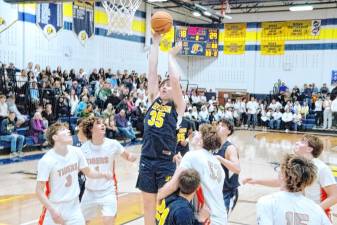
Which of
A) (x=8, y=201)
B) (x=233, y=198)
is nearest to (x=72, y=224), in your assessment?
(x=233, y=198)

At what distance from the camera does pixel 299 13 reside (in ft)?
80.9

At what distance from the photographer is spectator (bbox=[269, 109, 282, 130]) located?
2172 cm

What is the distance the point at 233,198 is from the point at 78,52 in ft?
52.9

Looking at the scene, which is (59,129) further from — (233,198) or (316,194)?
(316,194)

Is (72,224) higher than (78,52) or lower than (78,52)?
lower

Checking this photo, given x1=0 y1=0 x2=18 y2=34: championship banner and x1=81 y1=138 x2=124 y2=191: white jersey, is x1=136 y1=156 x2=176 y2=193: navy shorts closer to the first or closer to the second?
x1=81 y1=138 x2=124 y2=191: white jersey

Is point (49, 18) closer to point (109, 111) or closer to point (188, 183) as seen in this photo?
point (109, 111)

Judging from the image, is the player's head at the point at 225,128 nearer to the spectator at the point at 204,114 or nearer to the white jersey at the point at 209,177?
the white jersey at the point at 209,177

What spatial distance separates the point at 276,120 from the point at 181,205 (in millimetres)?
19644

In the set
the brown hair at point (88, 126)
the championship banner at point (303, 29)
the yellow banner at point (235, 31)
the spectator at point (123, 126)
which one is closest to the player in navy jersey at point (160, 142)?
the brown hair at point (88, 126)

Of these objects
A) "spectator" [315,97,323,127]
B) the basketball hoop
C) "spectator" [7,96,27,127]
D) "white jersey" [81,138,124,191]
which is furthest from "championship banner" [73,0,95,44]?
"white jersey" [81,138,124,191]

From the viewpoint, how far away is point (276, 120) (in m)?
21.8

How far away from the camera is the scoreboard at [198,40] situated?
2538 cm

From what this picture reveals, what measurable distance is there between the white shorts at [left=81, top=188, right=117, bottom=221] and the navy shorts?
0.55 m
